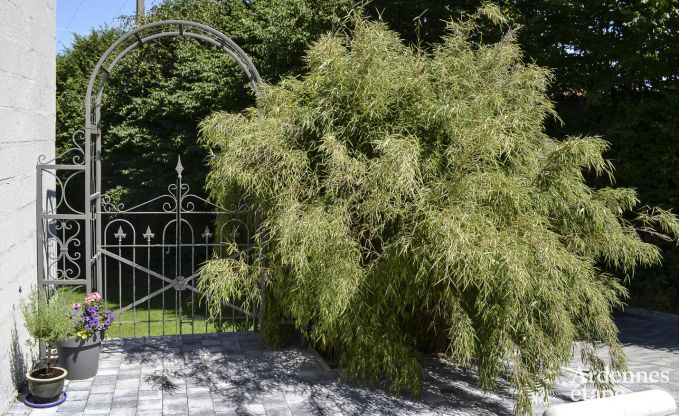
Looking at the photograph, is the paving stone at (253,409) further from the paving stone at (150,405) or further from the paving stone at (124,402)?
the paving stone at (124,402)

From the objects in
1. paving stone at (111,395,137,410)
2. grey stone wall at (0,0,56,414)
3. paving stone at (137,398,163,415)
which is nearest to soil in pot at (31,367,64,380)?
grey stone wall at (0,0,56,414)

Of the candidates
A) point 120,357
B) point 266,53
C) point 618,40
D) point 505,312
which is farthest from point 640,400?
point 266,53

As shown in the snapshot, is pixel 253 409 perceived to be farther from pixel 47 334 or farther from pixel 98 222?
pixel 98 222

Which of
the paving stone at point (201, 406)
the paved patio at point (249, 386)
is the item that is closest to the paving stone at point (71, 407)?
the paved patio at point (249, 386)

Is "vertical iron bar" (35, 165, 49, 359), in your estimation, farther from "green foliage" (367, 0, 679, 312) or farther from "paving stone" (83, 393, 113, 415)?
"green foliage" (367, 0, 679, 312)

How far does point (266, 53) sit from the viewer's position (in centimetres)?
923

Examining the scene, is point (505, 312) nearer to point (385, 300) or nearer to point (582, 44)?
point (385, 300)

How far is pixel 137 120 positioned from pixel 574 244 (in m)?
8.62

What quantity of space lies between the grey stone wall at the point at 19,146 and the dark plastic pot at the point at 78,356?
265 mm

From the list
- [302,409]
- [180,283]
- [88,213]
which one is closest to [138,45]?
[88,213]

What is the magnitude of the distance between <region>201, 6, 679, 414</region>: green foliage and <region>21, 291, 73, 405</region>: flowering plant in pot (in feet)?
3.66

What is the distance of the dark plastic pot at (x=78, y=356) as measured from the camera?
4.66m

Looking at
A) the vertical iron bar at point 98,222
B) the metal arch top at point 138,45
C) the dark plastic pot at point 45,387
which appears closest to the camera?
the dark plastic pot at point 45,387

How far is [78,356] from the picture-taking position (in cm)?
470
